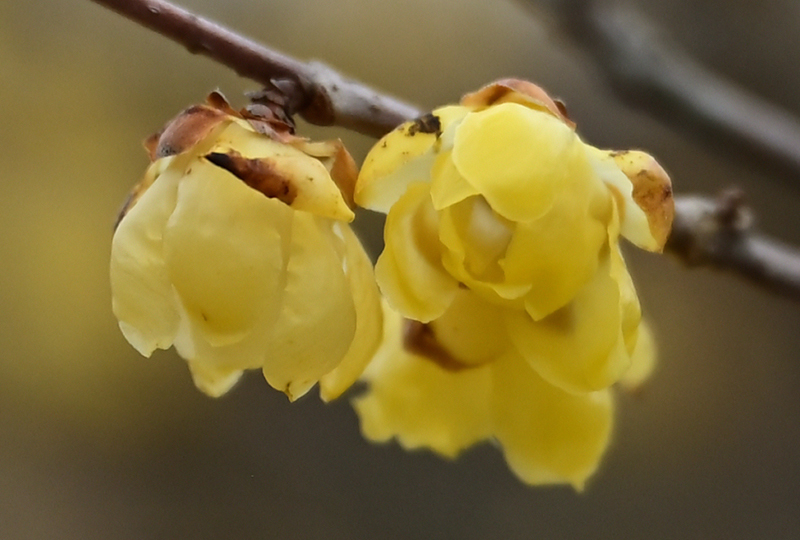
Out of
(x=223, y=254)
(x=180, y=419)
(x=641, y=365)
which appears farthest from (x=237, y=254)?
(x=180, y=419)

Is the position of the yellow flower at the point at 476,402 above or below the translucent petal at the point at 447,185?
below

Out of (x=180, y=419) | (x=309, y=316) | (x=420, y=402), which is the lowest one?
(x=180, y=419)

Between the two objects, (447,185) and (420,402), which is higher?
(447,185)

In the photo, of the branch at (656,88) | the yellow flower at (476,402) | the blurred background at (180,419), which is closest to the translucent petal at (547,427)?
the yellow flower at (476,402)

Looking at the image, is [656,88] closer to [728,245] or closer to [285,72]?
[728,245]

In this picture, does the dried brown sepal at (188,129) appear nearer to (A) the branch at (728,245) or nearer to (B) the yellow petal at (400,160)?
(B) the yellow petal at (400,160)

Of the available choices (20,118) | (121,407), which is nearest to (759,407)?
(121,407)

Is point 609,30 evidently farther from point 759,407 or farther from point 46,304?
point 46,304
